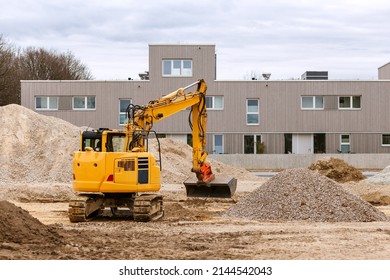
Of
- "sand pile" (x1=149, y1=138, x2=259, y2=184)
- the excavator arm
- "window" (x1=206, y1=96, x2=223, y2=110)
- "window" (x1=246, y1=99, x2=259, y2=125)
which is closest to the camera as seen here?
the excavator arm

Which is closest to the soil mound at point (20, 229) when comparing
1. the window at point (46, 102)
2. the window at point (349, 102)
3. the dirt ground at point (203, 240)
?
the dirt ground at point (203, 240)

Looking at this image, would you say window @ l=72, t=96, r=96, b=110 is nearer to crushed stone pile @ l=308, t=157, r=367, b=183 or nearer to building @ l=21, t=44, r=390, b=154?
building @ l=21, t=44, r=390, b=154

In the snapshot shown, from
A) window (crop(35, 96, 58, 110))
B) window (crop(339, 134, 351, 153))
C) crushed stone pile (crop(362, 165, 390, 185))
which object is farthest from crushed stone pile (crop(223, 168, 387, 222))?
window (crop(35, 96, 58, 110))

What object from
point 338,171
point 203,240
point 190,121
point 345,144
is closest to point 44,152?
point 190,121

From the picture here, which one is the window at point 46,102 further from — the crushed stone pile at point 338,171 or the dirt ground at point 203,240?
the dirt ground at point 203,240

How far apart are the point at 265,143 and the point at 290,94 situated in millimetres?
3827

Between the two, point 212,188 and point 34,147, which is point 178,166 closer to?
point 34,147

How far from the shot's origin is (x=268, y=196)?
70.0 ft

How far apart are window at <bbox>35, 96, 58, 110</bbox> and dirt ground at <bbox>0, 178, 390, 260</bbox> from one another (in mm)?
31997

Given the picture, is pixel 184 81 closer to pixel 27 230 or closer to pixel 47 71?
pixel 47 71

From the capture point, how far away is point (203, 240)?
15.6 metres

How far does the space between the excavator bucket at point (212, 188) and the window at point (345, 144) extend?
2700 cm

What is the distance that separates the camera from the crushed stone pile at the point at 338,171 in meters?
36.9

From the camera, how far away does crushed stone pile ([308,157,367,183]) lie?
121 feet
